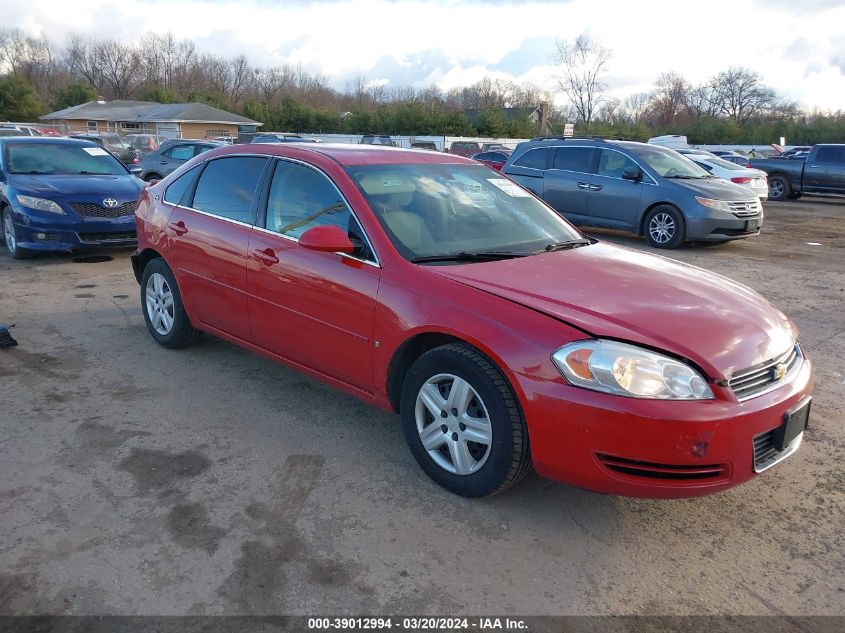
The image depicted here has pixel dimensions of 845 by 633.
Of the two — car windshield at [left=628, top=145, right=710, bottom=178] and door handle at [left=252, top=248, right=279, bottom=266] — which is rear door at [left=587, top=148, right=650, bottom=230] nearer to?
car windshield at [left=628, top=145, right=710, bottom=178]

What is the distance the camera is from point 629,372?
9.04ft

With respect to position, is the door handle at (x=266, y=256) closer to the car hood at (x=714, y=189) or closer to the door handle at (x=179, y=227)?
the door handle at (x=179, y=227)

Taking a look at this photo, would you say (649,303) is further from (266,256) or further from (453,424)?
(266,256)

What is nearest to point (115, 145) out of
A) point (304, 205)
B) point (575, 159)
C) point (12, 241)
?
point (12, 241)

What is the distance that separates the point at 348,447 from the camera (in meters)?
3.81

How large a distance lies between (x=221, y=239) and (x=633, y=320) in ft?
9.14

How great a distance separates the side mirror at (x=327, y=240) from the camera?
11.6 ft

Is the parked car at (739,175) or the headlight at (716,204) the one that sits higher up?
the parked car at (739,175)

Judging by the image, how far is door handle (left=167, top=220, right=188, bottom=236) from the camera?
486 centimetres

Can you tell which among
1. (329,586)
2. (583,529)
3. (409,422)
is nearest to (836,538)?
(583,529)

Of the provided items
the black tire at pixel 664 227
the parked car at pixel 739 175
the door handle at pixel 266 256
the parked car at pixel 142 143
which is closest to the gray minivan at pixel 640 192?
the black tire at pixel 664 227

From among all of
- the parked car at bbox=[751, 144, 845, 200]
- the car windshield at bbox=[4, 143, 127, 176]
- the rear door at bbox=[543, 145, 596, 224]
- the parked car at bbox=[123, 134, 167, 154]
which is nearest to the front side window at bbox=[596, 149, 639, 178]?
the rear door at bbox=[543, 145, 596, 224]

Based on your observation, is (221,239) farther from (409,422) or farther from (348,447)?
(409,422)

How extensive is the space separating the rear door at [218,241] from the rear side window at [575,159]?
27.1 feet
